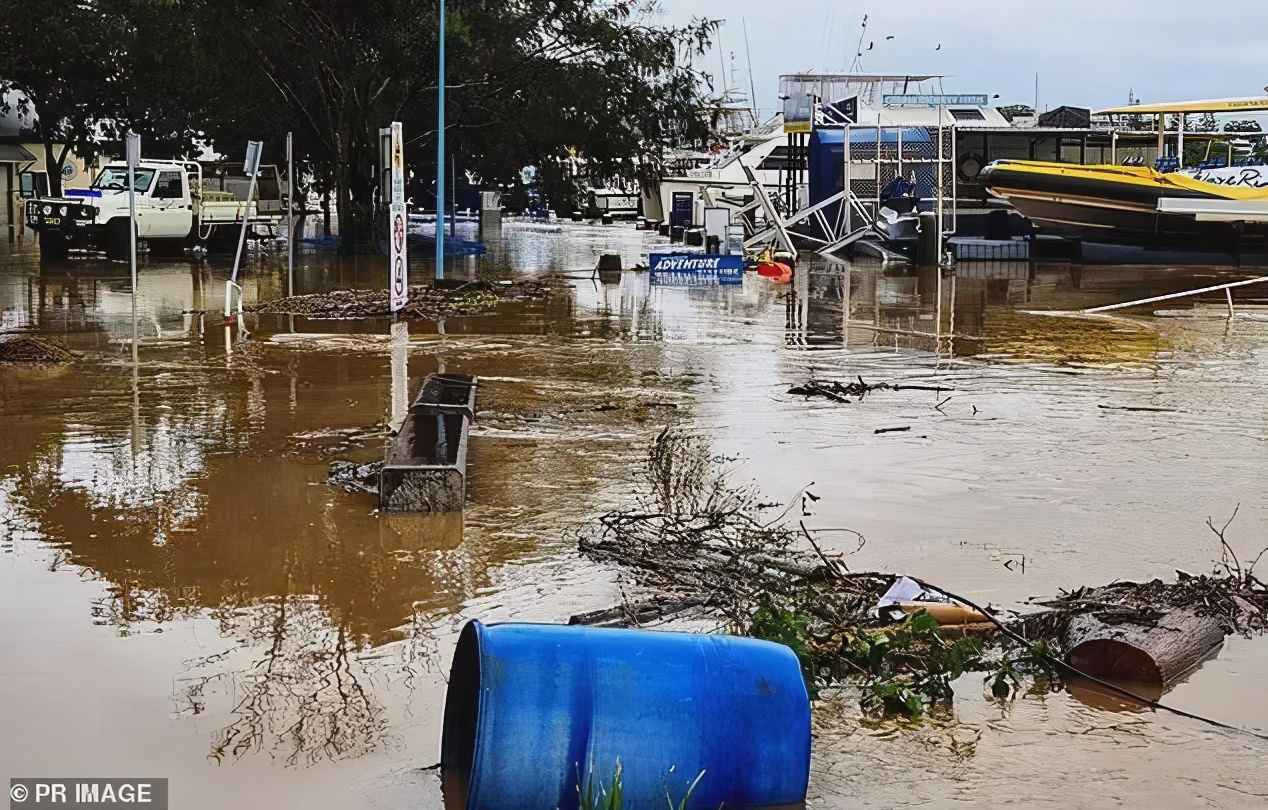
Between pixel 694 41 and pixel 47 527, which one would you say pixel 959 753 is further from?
pixel 694 41

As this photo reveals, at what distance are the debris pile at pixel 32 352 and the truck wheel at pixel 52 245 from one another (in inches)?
706

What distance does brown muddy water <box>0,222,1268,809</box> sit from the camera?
17.5 feet

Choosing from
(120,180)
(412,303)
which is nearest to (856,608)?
(412,303)

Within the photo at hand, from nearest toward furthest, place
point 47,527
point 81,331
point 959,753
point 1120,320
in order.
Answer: point 959,753
point 47,527
point 81,331
point 1120,320

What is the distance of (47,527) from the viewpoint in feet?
27.7

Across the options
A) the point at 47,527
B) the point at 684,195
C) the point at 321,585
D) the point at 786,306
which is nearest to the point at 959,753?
the point at 321,585

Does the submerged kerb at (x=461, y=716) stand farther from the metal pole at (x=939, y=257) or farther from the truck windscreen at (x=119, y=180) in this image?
the truck windscreen at (x=119, y=180)

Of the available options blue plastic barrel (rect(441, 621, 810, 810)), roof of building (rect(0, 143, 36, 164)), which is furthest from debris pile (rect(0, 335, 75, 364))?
roof of building (rect(0, 143, 36, 164))

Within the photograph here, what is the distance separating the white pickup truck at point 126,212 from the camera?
32.7m

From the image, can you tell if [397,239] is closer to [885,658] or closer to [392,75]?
[885,658]

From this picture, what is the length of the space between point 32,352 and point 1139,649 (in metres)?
12.4

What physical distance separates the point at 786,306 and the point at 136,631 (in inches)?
703

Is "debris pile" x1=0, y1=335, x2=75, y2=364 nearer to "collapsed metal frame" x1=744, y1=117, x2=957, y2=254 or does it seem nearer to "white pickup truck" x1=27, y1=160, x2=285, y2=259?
"white pickup truck" x1=27, y1=160, x2=285, y2=259

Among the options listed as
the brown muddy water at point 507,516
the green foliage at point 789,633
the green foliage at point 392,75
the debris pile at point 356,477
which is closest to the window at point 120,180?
the green foliage at point 392,75
